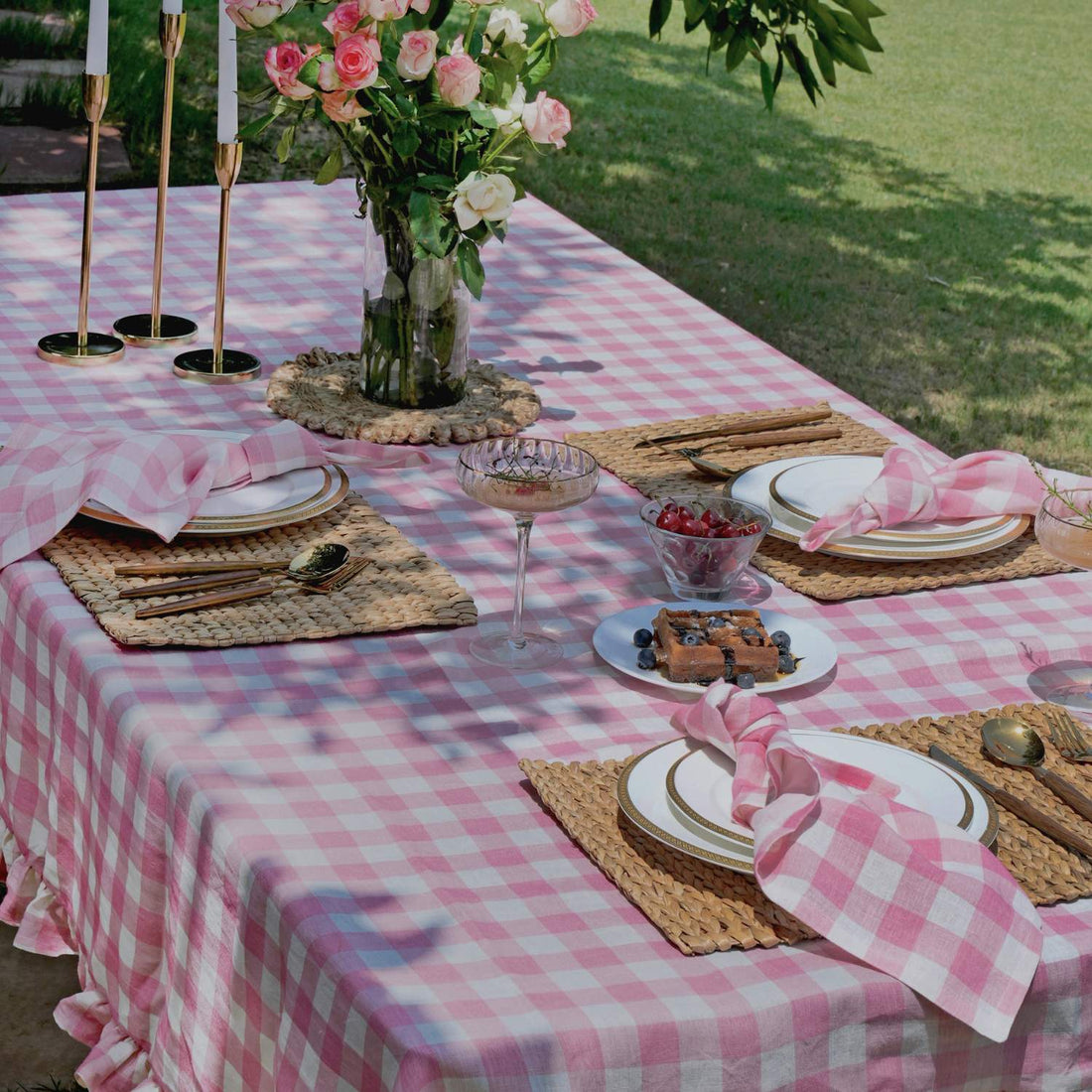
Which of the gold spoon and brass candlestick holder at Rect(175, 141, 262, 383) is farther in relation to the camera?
brass candlestick holder at Rect(175, 141, 262, 383)

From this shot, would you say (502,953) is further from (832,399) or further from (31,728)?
(832,399)

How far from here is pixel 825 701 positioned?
1717mm

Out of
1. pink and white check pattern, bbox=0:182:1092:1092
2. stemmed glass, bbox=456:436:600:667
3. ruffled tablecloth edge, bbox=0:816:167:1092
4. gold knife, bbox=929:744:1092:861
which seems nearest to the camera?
pink and white check pattern, bbox=0:182:1092:1092

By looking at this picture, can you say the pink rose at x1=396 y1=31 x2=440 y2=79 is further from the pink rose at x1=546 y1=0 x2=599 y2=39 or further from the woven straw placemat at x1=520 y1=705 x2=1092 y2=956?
the woven straw placemat at x1=520 y1=705 x2=1092 y2=956

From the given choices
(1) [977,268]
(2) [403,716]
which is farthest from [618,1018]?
(1) [977,268]

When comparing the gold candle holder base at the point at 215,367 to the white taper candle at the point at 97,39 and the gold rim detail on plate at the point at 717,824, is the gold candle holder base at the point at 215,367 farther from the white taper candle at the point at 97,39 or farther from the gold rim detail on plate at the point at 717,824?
the gold rim detail on plate at the point at 717,824

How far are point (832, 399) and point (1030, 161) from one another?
7.50 m

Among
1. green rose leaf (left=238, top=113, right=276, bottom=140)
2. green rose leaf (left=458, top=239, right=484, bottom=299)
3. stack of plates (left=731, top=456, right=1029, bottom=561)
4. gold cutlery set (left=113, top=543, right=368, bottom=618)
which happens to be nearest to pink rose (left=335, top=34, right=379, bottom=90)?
green rose leaf (left=238, top=113, right=276, bottom=140)

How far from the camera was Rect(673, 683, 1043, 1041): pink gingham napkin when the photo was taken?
50.4 inches

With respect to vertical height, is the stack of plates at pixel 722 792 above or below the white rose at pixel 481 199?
below

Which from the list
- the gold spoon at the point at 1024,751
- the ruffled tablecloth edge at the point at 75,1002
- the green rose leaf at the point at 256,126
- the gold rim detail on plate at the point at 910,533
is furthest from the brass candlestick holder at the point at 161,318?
the gold spoon at the point at 1024,751

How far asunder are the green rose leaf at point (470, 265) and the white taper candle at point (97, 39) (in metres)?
0.66

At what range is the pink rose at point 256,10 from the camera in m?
2.14

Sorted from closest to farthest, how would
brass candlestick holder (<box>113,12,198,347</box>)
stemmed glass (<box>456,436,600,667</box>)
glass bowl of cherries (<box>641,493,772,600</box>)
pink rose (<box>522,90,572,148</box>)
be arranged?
1. stemmed glass (<box>456,436,600,667</box>)
2. glass bowl of cherries (<box>641,493,772,600</box>)
3. pink rose (<box>522,90,572,148</box>)
4. brass candlestick holder (<box>113,12,198,347</box>)
